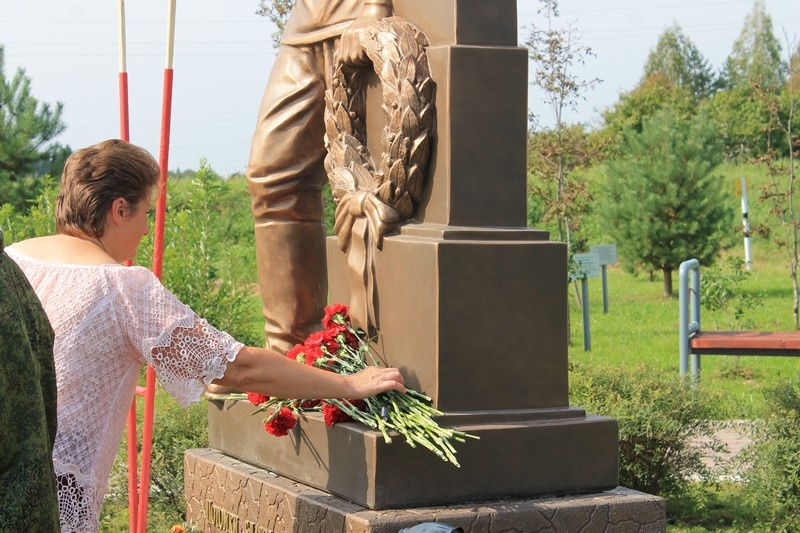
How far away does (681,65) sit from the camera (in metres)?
59.9

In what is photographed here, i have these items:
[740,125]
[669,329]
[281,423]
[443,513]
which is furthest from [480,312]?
[740,125]

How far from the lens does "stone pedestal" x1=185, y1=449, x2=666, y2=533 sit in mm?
3756

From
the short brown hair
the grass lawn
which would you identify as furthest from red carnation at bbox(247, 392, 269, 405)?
the grass lawn

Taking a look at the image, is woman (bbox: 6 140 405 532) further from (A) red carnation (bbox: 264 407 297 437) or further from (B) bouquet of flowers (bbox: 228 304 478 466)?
(A) red carnation (bbox: 264 407 297 437)

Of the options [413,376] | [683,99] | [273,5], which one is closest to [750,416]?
[413,376]

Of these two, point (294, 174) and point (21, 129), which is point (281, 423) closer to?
point (294, 174)

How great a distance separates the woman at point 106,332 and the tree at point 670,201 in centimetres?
1490

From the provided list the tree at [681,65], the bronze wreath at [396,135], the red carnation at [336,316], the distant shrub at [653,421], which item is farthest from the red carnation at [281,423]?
the tree at [681,65]

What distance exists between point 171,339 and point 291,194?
5.59ft

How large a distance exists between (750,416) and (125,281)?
13.7 feet

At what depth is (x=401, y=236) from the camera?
13.5ft

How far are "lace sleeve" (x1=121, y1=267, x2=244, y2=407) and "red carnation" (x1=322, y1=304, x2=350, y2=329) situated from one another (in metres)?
1.10

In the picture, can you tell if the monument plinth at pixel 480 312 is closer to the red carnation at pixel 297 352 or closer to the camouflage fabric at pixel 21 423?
the red carnation at pixel 297 352

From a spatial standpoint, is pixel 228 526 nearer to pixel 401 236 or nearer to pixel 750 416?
pixel 401 236
